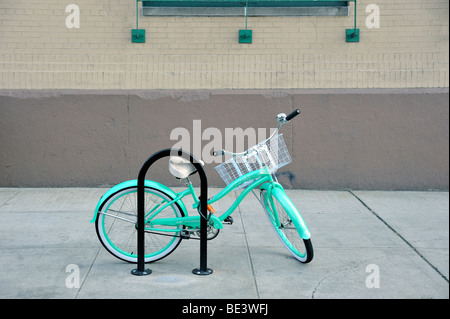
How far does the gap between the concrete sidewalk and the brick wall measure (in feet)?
5.53

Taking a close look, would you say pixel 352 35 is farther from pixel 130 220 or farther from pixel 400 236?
pixel 130 220

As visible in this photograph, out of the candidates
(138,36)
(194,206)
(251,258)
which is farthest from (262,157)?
(138,36)

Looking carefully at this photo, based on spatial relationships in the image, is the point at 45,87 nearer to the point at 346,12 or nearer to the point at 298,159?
the point at 298,159

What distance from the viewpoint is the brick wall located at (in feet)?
24.7

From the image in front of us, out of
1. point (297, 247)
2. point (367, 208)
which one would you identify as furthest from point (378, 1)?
point (297, 247)

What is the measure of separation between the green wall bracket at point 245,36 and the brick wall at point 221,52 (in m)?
0.06

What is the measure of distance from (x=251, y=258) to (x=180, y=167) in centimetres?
107

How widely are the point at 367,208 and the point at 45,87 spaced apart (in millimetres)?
4359

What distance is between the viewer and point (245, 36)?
7543 mm

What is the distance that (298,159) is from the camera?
7656 mm
